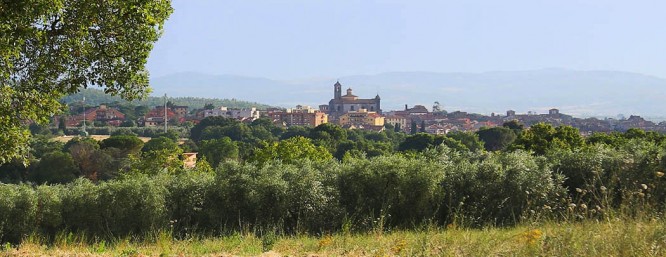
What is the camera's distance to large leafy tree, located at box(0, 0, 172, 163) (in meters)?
7.73

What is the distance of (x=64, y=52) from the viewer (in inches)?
341

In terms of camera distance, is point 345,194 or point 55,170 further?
point 55,170

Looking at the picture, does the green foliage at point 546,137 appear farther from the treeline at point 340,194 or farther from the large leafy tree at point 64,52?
the large leafy tree at point 64,52

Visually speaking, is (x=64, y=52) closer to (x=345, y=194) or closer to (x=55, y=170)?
(x=345, y=194)

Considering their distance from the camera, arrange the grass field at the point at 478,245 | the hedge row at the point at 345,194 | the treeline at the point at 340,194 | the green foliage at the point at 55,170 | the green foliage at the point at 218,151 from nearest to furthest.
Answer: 1. the grass field at the point at 478,245
2. the treeline at the point at 340,194
3. the hedge row at the point at 345,194
4. the green foliage at the point at 55,170
5. the green foliage at the point at 218,151

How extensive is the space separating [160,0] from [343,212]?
224 inches

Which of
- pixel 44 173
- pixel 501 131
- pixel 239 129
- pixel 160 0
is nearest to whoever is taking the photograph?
pixel 160 0

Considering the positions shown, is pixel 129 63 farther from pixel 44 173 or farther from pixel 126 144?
pixel 126 144

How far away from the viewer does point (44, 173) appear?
47500 millimetres

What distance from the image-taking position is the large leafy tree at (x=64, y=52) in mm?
7734

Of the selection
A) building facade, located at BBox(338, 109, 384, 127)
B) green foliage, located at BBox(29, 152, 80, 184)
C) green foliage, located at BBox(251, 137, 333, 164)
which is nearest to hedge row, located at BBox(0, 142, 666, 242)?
green foliage, located at BBox(251, 137, 333, 164)

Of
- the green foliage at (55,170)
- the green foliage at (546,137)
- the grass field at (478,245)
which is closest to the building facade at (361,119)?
the green foliage at (55,170)

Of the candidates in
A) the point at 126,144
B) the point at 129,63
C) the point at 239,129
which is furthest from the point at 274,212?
the point at 239,129

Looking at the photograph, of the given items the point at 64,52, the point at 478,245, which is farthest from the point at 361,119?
the point at 478,245
